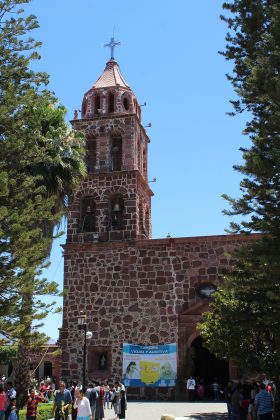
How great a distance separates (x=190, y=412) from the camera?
66.7ft

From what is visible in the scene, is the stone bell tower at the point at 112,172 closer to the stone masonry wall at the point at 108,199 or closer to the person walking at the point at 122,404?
the stone masonry wall at the point at 108,199

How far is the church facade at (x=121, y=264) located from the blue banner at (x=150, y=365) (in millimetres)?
338

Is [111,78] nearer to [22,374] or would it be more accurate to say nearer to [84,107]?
[84,107]

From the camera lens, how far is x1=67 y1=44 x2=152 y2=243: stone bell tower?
92.3 feet

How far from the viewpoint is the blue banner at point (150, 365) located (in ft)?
82.9

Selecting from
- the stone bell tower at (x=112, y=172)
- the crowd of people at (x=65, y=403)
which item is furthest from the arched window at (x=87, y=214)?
the crowd of people at (x=65, y=403)

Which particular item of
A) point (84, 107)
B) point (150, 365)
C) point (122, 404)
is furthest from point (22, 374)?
point (84, 107)

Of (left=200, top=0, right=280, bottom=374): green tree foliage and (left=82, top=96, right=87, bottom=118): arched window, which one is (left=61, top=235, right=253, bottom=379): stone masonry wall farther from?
(left=200, top=0, right=280, bottom=374): green tree foliage

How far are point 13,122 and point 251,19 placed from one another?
6419 millimetres

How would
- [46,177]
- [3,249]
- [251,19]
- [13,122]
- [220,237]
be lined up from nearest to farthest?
[251,19] → [3,249] → [13,122] → [46,177] → [220,237]

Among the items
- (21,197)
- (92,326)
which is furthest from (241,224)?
(92,326)

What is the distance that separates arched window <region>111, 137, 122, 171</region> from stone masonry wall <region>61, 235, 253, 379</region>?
473 cm

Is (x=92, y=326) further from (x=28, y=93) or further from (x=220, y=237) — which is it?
(x=28, y=93)

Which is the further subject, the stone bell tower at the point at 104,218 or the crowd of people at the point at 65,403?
the stone bell tower at the point at 104,218
